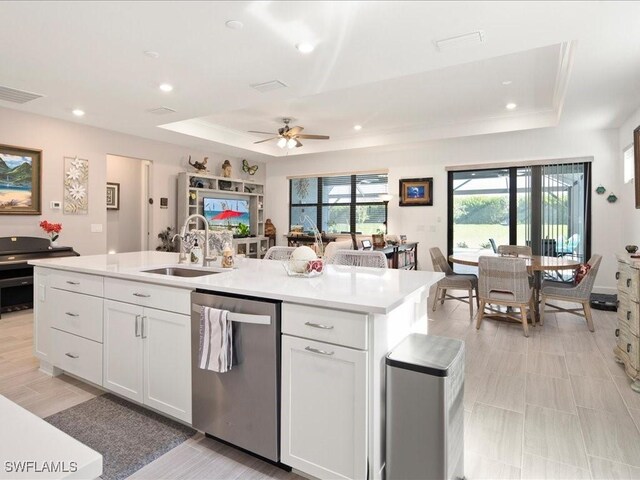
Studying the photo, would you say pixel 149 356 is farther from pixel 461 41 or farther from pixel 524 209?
pixel 524 209

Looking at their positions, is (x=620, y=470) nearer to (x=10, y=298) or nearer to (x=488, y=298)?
(x=488, y=298)

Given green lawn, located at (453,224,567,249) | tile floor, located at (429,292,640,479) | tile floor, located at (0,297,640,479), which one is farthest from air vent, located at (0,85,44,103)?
green lawn, located at (453,224,567,249)

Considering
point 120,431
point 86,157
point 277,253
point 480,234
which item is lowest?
point 120,431

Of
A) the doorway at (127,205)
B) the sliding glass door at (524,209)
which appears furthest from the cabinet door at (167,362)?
the sliding glass door at (524,209)

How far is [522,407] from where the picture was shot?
2348 millimetres

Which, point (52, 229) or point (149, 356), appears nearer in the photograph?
point (149, 356)

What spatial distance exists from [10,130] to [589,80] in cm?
674

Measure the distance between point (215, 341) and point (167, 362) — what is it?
1.55ft

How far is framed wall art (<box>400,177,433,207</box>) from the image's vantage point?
6.98 m

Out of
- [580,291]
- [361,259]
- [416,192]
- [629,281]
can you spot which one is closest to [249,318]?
[361,259]

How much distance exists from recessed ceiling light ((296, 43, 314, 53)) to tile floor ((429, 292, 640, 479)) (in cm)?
292

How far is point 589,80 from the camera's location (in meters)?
3.59

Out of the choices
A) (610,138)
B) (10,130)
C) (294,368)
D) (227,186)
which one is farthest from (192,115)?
(610,138)

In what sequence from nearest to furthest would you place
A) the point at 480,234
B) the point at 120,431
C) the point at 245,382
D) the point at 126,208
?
1. the point at 245,382
2. the point at 120,431
3. the point at 480,234
4. the point at 126,208
